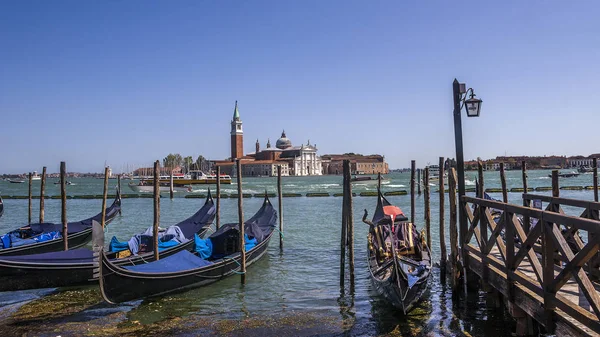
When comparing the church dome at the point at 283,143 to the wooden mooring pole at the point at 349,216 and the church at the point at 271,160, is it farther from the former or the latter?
the wooden mooring pole at the point at 349,216

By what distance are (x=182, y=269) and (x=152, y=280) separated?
52 centimetres

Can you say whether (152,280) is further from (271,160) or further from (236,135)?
(271,160)

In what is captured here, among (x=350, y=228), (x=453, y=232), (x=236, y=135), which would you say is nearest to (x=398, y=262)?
(x=453, y=232)

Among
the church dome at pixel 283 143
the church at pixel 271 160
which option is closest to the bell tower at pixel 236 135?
the church at pixel 271 160

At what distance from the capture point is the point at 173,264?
21.7ft

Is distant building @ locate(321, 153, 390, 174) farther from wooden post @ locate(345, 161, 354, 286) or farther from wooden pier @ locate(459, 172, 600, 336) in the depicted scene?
wooden pier @ locate(459, 172, 600, 336)

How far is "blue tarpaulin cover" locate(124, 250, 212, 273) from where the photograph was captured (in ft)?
20.5

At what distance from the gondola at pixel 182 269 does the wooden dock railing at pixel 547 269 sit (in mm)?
3695

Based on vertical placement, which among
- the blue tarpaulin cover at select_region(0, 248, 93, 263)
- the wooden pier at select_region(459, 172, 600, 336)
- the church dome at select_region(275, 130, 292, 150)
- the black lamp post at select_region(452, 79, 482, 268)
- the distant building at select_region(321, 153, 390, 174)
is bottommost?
the blue tarpaulin cover at select_region(0, 248, 93, 263)

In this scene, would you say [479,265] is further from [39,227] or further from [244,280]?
[39,227]

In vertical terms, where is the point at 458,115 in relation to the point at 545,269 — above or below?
above

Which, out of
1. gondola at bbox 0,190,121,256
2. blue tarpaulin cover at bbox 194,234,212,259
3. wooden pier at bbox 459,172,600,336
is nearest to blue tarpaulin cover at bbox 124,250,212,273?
blue tarpaulin cover at bbox 194,234,212,259

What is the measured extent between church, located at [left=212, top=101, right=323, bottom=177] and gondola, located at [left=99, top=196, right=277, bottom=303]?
274 feet

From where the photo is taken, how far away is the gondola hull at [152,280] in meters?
5.65
